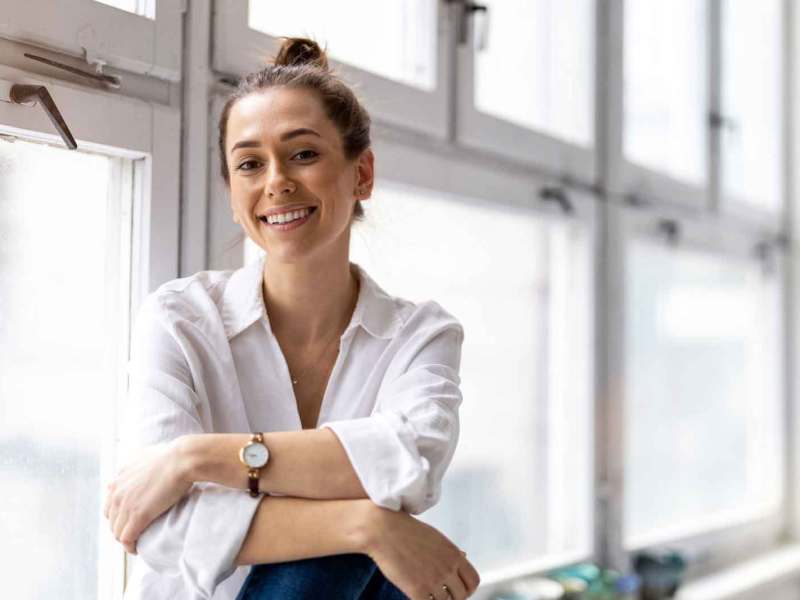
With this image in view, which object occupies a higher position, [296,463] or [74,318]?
[74,318]

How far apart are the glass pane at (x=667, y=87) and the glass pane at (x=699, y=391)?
0.22m

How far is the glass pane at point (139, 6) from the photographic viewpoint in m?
1.27

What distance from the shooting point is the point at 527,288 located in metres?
2.11

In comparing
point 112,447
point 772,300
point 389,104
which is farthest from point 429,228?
Answer: point 772,300

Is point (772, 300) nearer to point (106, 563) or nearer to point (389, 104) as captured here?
point (389, 104)

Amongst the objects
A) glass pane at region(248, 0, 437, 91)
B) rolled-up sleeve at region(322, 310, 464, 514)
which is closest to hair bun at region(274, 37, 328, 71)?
glass pane at region(248, 0, 437, 91)

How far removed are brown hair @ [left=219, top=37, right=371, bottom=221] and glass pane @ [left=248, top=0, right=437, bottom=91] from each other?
0.75 ft

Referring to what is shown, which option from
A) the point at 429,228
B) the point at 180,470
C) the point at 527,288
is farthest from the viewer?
the point at 527,288

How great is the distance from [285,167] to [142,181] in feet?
0.71

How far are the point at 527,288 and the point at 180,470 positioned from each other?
47.2 inches

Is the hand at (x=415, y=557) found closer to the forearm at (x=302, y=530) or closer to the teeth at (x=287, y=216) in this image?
the forearm at (x=302, y=530)

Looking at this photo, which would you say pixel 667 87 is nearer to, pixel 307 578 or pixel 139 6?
pixel 139 6

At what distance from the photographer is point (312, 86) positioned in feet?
3.84

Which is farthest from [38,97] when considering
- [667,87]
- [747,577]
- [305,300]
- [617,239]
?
[747,577]
